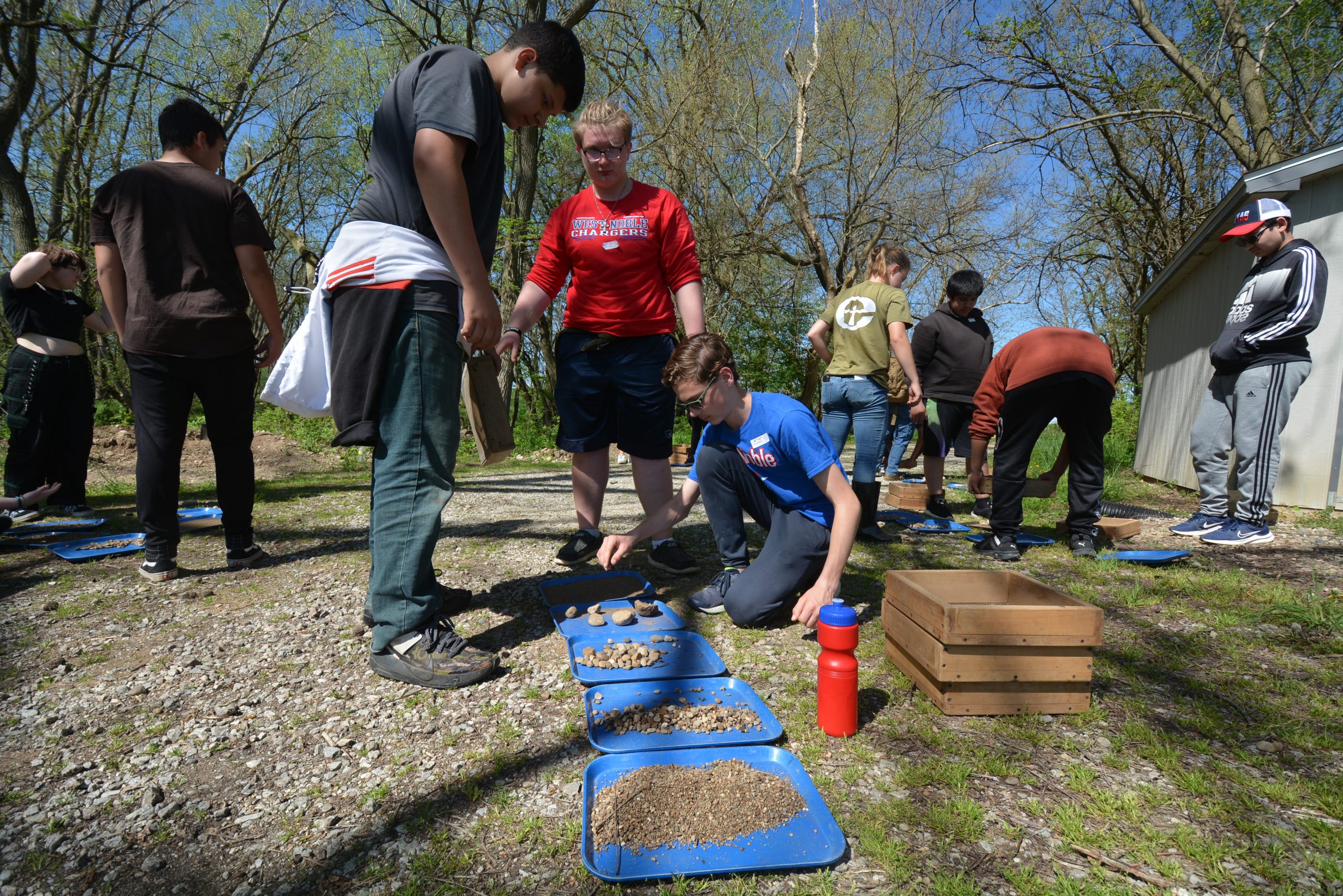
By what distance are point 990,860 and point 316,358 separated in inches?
96.4

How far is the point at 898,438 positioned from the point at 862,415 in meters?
2.74

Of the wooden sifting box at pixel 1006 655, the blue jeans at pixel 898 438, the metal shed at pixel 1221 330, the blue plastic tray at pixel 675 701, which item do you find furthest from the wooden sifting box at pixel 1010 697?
the metal shed at pixel 1221 330

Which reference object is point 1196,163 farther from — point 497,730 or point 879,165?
point 497,730

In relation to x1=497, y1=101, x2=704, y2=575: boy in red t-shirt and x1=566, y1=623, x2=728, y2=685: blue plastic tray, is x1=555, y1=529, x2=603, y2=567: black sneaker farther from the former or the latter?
x1=566, y1=623, x2=728, y2=685: blue plastic tray

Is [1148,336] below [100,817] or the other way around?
the other way around

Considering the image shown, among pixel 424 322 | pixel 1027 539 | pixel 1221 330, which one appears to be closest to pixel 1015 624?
pixel 424 322

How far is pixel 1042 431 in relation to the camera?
401 cm

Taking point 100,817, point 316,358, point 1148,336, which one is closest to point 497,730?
point 100,817

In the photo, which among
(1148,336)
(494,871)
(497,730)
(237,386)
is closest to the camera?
(494,871)

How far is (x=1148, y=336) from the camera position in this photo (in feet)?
32.4

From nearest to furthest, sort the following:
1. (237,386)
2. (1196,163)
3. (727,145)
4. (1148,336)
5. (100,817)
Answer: (100,817) < (237,386) < (1148,336) < (1196,163) < (727,145)

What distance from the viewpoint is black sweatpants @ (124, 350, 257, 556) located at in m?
3.26

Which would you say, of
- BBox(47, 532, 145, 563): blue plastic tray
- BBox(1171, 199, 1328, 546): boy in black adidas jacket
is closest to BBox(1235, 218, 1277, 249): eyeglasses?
BBox(1171, 199, 1328, 546): boy in black adidas jacket

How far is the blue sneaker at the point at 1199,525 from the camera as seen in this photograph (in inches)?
190
